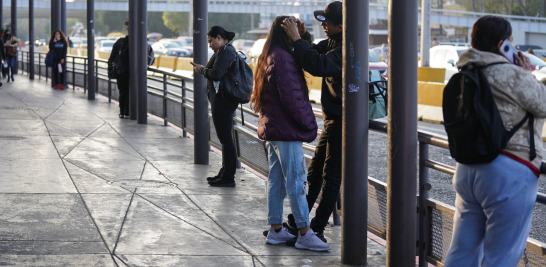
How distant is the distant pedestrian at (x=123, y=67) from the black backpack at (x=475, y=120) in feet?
34.5

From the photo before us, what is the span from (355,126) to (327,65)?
1.57ft

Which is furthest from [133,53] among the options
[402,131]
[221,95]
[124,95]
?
[402,131]

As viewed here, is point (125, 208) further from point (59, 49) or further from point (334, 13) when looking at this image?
point (59, 49)

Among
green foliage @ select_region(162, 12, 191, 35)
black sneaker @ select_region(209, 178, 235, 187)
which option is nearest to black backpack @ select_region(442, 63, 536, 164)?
black sneaker @ select_region(209, 178, 235, 187)

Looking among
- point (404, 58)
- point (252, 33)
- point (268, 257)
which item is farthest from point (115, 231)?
point (252, 33)

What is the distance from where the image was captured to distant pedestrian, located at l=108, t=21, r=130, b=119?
1305 cm

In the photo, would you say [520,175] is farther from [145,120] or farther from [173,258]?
[145,120]

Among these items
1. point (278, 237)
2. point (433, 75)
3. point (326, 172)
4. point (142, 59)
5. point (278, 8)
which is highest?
point (278, 8)

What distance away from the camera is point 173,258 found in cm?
472

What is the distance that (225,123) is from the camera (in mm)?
7191

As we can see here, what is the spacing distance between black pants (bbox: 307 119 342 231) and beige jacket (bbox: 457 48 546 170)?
5.81ft

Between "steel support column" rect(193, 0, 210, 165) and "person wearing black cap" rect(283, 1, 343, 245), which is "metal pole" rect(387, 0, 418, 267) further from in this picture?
"steel support column" rect(193, 0, 210, 165)

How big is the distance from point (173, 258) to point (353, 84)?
173 cm

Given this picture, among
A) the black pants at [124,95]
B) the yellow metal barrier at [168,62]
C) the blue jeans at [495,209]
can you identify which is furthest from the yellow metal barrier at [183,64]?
the blue jeans at [495,209]
